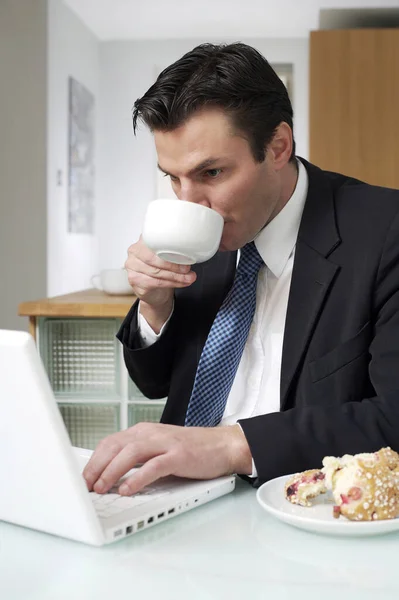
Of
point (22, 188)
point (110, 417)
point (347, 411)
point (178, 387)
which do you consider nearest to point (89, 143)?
point (22, 188)

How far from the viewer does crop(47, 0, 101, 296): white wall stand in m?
5.35

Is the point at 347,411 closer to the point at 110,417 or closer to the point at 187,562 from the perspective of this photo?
the point at 187,562

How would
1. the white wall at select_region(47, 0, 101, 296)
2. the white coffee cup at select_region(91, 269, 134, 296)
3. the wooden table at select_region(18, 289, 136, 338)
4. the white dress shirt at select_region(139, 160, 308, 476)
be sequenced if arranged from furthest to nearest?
1. the white wall at select_region(47, 0, 101, 296)
2. the white coffee cup at select_region(91, 269, 134, 296)
3. the wooden table at select_region(18, 289, 136, 338)
4. the white dress shirt at select_region(139, 160, 308, 476)

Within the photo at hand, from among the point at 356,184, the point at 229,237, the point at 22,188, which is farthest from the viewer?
the point at 22,188

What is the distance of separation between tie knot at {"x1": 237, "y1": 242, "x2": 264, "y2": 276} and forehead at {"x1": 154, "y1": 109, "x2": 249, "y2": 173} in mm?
178

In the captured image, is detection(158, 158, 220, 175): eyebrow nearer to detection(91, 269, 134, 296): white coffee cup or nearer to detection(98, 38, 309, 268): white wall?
detection(91, 269, 134, 296): white coffee cup

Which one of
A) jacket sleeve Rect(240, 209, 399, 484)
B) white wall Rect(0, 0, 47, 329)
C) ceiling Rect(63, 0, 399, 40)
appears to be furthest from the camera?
ceiling Rect(63, 0, 399, 40)

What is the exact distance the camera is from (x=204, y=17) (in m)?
6.01

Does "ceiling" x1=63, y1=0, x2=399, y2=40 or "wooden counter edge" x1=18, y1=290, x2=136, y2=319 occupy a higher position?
"ceiling" x1=63, y1=0, x2=399, y2=40

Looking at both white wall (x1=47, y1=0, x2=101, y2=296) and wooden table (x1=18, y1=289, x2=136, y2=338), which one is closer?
wooden table (x1=18, y1=289, x2=136, y2=338)

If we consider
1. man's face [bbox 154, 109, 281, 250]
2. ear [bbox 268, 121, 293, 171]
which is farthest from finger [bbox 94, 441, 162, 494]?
ear [bbox 268, 121, 293, 171]

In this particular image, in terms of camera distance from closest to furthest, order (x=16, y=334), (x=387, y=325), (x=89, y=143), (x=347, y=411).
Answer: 1. (x=16, y=334)
2. (x=347, y=411)
3. (x=387, y=325)
4. (x=89, y=143)

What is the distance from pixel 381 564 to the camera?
731 millimetres

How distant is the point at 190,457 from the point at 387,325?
460 mm
